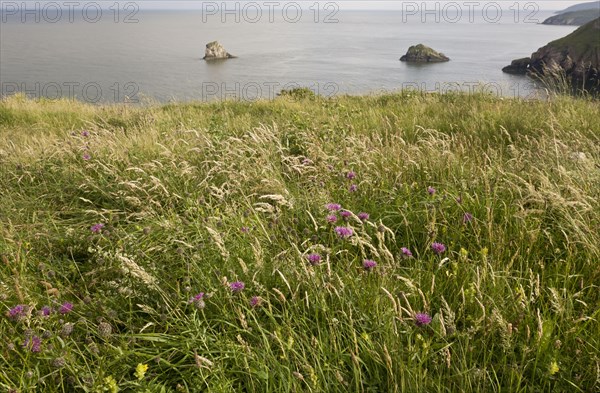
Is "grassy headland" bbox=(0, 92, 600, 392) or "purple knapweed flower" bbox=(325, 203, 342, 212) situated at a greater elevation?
"purple knapweed flower" bbox=(325, 203, 342, 212)

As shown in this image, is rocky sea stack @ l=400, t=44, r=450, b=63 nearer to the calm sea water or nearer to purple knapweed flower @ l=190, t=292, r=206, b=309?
the calm sea water

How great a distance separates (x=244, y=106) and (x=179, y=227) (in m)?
11.0

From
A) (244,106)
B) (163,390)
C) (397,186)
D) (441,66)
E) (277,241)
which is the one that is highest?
(441,66)

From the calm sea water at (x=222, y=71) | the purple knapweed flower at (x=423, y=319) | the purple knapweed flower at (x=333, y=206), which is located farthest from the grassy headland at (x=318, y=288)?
the calm sea water at (x=222, y=71)

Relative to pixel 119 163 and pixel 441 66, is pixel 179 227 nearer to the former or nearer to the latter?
pixel 119 163

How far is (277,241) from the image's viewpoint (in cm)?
328

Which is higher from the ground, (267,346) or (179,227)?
(179,227)

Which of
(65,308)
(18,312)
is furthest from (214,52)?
(18,312)

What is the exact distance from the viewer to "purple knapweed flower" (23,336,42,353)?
2.20 meters

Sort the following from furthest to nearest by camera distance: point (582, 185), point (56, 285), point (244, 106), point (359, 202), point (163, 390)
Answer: point (244, 106) → point (359, 202) → point (582, 185) → point (56, 285) → point (163, 390)

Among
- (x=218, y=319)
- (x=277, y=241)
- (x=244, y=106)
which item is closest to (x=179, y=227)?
(x=277, y=241)

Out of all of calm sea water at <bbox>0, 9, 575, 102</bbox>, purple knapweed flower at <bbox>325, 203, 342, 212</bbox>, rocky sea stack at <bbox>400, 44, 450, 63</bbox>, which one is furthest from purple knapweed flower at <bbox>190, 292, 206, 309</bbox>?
rocky sea stack at <bbox>400, 44, 450, 63</bbox>

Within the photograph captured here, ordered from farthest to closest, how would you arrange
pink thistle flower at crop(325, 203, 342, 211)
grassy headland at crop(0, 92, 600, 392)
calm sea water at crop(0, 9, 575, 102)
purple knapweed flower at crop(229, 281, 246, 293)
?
calm sea water at crop(0, 9, 575, 102) → pink thistle flower at crop(325, 203, 342, 211) → purple knapweed flower at crop(229, 281, 246, 293) → grassy headland at crop(0, 92, 600, 392)

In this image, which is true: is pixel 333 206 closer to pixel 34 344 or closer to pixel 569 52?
pixel 34 344
